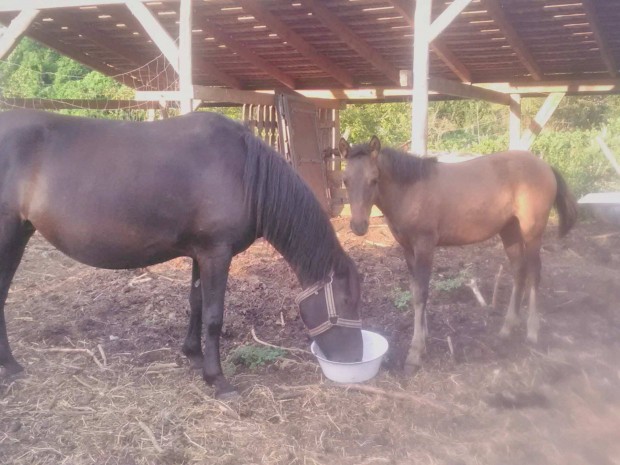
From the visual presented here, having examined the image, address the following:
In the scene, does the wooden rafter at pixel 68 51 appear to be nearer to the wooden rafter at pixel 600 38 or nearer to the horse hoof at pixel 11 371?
the horse hoof at pixel 11 371

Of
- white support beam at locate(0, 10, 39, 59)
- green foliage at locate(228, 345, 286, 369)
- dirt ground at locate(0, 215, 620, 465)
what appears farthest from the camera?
white support beam at locate(0, 10, 39, 59)

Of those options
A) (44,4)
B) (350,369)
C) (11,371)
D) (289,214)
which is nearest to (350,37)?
(44,4)

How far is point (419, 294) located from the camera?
457 cm

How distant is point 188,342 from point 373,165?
1909 millimetres

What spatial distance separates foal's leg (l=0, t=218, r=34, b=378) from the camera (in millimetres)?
3986

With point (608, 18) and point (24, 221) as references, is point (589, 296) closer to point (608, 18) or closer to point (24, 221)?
point (608, 18)

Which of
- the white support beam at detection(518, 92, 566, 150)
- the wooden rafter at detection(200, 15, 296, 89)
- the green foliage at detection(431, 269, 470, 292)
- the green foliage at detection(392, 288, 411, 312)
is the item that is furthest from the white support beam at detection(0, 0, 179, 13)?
the white support beam at detection(518, 92, 566, 150)

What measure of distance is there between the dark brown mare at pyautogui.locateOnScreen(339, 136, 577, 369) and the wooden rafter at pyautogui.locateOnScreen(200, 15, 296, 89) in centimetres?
498

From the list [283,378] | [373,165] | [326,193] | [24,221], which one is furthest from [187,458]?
[326,193]

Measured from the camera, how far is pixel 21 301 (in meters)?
5.95

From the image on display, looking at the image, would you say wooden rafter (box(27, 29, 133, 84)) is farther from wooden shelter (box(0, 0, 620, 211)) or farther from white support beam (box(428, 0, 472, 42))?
white support beam (box(428, 0, 472, 42))

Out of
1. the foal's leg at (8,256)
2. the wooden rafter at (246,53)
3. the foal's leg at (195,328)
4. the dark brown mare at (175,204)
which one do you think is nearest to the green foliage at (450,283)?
the dark brown mare at (175,204)

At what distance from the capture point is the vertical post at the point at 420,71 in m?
5.87

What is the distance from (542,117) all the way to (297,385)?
7.63m
